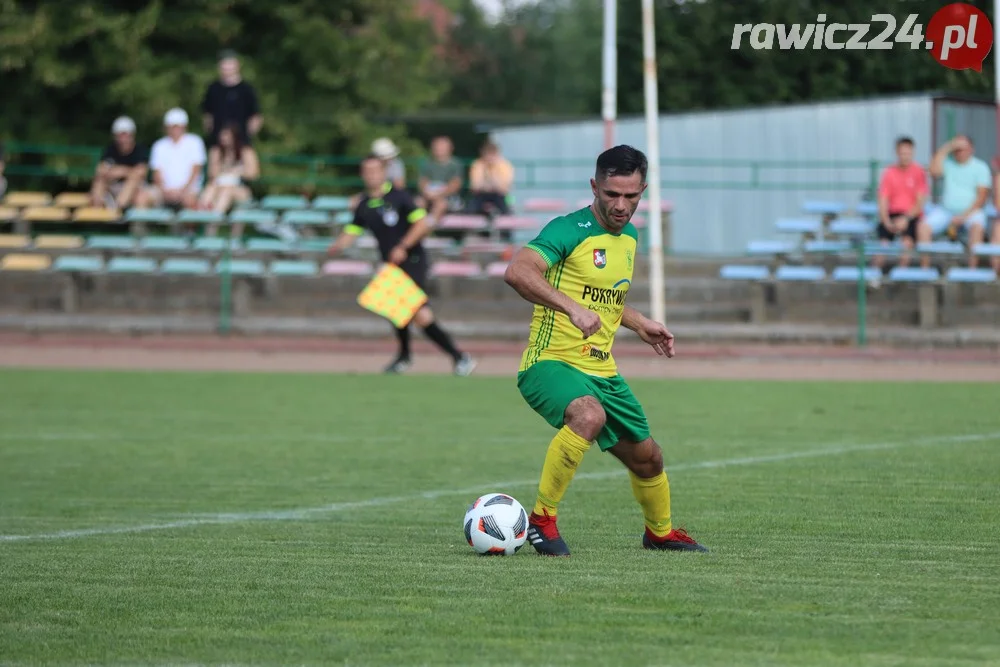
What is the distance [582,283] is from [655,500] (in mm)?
987

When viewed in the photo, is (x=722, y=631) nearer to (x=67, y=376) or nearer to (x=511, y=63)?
(x=67, y=376)

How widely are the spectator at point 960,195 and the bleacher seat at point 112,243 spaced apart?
1161 cm

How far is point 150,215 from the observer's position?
2488 cm

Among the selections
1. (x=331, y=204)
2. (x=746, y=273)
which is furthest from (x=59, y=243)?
(x=746, y=273)

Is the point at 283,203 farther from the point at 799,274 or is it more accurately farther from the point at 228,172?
the point at 799,274

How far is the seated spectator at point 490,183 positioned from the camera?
25.2m

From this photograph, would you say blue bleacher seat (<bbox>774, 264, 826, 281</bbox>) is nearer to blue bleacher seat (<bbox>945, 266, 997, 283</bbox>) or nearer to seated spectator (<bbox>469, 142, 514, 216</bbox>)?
blue bleacher seat (<bbox>945, 266, 997, 283</bbox>)

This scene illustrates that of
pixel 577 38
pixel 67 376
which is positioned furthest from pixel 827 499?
pixel 577 38

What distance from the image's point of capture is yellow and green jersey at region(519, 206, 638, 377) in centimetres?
702

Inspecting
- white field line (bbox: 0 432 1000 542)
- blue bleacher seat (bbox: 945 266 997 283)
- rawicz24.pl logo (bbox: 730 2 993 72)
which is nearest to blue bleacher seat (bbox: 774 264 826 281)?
blue bleacher seat (bbox: 945 266 997 283)

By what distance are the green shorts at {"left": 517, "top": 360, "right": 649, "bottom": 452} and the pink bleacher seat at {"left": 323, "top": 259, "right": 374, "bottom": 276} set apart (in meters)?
17.1

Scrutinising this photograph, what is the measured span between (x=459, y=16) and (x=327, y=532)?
174ft

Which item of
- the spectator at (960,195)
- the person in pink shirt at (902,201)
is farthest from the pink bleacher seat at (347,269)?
the spectator at (960,195)

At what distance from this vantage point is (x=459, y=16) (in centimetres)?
5956
